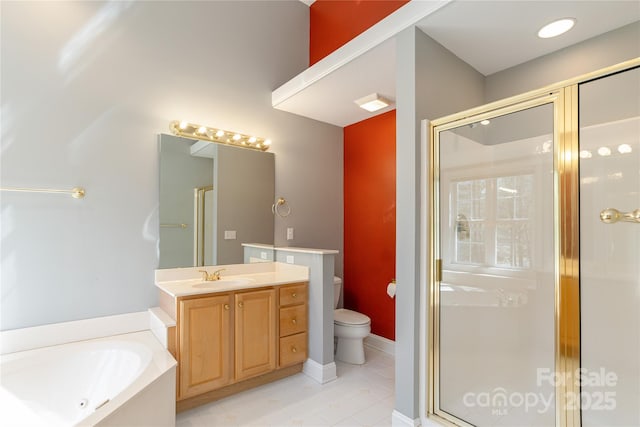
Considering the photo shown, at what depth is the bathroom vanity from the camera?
2066 mm

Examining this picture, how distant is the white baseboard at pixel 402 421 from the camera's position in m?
1.87

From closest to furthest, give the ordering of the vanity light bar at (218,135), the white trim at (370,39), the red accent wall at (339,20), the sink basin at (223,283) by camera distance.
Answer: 1. the white trim at (370,39)
2. the sink basin at (223,283)
3. the vanity light bar at (218,135)
4. the red accent wall at (339,20)

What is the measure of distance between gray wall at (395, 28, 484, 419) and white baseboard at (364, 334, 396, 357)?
1.16m

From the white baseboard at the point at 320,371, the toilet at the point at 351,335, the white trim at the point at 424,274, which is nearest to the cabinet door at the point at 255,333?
the white baseboard at the point at 320,371

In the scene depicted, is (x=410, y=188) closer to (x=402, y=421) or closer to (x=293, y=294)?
(x=293, y=294)

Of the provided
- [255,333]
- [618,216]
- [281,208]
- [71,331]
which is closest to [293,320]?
[255,333]

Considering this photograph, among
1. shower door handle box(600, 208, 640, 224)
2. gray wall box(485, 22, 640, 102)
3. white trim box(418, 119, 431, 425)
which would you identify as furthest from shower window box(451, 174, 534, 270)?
gray wall box(485, 22, 640, 102)

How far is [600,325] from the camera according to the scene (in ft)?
4.72

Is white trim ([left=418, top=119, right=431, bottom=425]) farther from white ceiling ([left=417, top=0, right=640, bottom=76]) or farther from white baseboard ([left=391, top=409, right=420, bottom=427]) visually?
white ceiling ([left=417, top=0, right=640, bottom=76])

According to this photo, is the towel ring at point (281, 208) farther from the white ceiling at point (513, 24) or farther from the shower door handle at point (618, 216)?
the shower door handle at point (618, 216)

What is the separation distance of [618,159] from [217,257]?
2.62 metres

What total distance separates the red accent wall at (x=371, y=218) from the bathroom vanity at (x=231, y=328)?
3.05ft

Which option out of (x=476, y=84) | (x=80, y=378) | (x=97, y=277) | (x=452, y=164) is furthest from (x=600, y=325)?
(x=97, y=277)

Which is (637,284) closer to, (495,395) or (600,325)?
(600,325)
